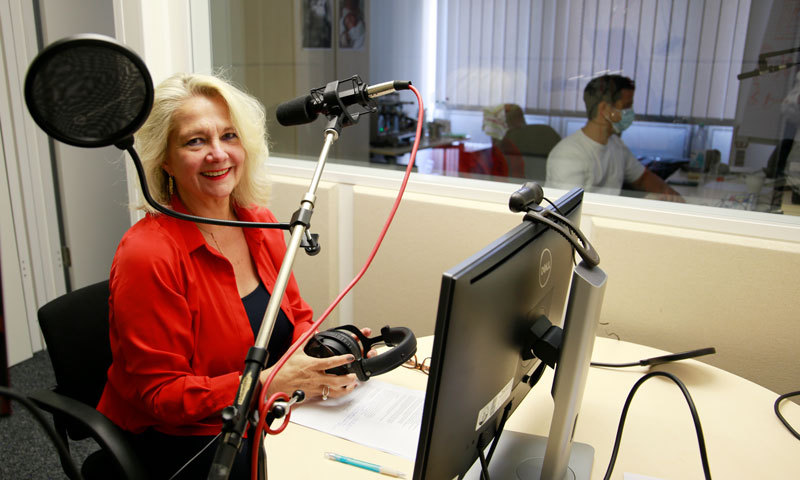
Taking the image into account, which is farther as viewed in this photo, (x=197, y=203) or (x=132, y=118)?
(x=197, y=203)

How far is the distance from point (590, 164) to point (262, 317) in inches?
56.9

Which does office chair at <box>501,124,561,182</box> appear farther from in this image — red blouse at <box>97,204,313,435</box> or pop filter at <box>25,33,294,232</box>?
pop filter at <box>25,33,294,232</box>

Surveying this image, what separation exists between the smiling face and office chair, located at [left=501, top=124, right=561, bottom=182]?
1.35 m

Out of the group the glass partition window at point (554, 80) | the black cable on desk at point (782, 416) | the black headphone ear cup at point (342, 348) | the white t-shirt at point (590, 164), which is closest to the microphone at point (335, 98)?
the black headphone ear cup at point (342, 348)

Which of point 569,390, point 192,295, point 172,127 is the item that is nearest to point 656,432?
point 569,390

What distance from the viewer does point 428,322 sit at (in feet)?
6.66

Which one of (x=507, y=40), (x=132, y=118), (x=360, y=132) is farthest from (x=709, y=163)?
(x=132, y=118)

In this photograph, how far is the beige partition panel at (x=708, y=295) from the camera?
60.7 inches

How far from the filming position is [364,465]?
0.98 metres

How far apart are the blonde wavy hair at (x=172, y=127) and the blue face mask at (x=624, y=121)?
4.75ft

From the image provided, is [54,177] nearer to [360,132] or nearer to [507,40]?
[360,132]

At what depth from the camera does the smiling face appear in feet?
4.33

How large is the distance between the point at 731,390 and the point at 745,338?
0.38 meters

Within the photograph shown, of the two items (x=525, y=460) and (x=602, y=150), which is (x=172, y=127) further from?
(x=602, y=150)
